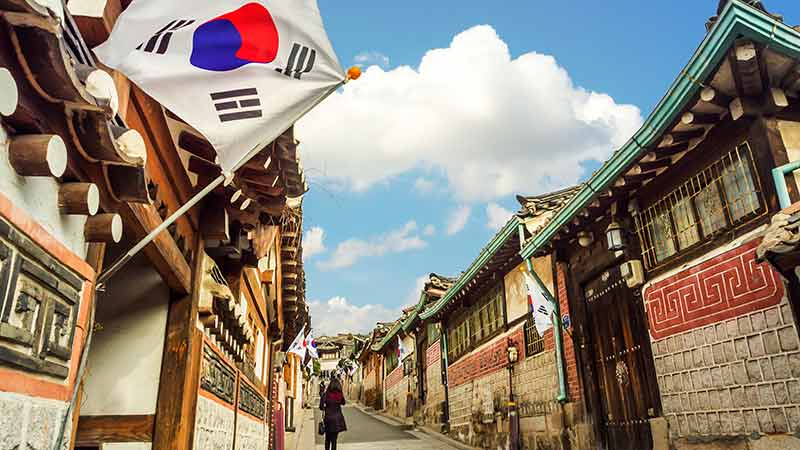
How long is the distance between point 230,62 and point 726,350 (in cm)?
635

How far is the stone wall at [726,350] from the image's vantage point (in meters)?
5.78

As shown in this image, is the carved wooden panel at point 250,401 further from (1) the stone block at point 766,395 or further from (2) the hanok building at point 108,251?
(1) the stone block at point 766,395

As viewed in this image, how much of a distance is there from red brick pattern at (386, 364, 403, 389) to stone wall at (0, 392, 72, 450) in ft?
91.8

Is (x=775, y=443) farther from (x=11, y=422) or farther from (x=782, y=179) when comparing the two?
(x=11, y=422)

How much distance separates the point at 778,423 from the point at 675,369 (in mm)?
1705

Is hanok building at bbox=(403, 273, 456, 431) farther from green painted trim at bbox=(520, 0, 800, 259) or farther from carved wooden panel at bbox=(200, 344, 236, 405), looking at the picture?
carved wooden panel at bbox=(200, 344, 236, 405)

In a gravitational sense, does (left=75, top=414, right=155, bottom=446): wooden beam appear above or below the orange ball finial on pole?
below

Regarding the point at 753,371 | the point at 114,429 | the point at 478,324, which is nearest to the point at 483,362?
the point at 478,324

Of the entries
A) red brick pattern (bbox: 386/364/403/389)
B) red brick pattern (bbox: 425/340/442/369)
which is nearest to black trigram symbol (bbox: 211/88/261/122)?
red brick pattern (bbox: 425/340/442/369)

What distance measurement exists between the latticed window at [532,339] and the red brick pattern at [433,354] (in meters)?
8.77

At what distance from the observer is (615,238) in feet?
28.0

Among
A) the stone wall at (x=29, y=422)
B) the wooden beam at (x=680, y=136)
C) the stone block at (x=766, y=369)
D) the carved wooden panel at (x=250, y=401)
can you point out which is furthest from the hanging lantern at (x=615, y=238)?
the stone wall at (x=29, y=422)

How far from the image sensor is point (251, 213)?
218 inches

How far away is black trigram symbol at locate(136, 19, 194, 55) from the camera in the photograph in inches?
118
